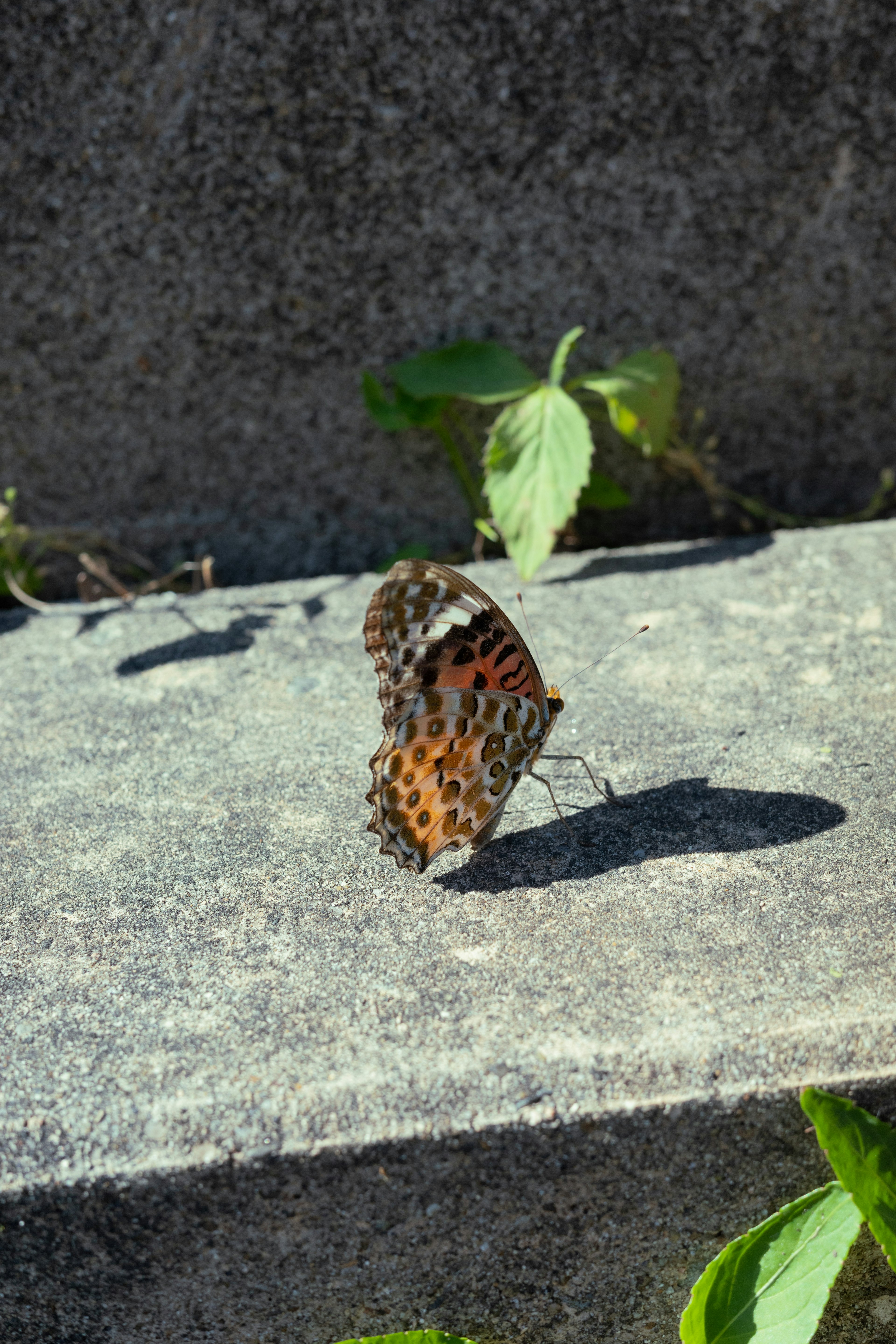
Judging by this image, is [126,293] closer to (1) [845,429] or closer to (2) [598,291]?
(2) [598,291]

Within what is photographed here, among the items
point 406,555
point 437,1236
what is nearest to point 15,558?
point 406,555

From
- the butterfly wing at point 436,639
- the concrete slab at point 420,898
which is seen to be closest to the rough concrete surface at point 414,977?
the concrete slab at point 420,898

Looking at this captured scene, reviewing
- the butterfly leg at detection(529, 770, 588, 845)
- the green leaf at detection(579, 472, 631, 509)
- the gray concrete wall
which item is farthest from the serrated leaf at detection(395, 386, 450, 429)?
the butterfly leg at detection(529, 770, 588, 845)

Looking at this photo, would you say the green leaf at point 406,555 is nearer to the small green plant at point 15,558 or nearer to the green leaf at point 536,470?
the green leaf at point 536,470

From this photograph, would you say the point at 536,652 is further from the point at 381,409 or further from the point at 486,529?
the point at 381,409

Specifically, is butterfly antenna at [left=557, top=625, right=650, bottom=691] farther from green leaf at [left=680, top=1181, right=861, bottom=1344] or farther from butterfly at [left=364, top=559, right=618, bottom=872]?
green leaf at [left=680, top=1181, right=861, bottom=1344]
